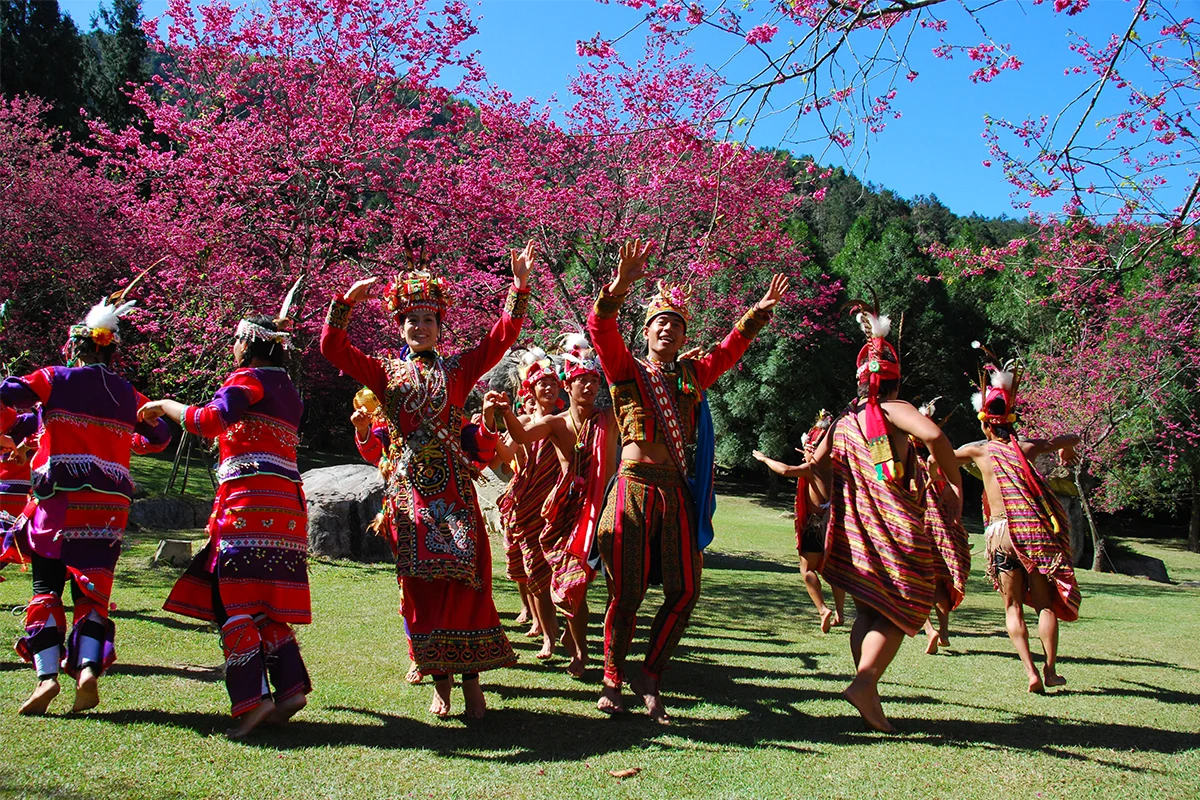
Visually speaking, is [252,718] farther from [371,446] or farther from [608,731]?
[371,446]

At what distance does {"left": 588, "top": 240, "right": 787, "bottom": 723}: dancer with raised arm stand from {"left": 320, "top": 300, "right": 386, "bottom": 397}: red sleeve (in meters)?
1.13

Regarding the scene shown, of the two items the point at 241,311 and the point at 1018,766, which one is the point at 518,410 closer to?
the point at 1018,766

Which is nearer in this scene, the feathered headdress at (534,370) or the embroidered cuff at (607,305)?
the embroidered cuff at (607,305)

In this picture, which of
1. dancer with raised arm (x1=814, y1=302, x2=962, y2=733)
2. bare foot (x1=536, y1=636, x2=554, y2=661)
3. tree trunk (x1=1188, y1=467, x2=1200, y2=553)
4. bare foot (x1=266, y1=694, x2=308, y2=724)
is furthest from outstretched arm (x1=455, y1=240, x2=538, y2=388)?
tree trunk (x1=1188, y1=467, x2=1200, y2=553)

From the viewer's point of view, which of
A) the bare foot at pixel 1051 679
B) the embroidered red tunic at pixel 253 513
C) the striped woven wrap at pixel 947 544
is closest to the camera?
the embroidered red tunic at pixel 253 513

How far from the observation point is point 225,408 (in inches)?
158

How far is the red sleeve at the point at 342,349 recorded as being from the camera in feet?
13.9

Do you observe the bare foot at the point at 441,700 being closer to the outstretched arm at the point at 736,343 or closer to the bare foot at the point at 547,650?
the bare foot at the point at 547,650

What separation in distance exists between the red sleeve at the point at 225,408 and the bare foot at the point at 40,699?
4.20 feet

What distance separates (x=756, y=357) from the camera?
2683cm

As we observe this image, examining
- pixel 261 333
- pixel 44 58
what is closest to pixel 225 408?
pixel 261 333

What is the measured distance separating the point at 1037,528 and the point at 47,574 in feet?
18.2

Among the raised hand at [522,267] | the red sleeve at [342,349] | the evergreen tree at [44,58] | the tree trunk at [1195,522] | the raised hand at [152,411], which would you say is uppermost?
the evergreen tree at [44,58]

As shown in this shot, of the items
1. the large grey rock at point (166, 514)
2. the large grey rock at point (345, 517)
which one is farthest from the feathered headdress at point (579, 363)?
the large grey rock at point (166, 514)
